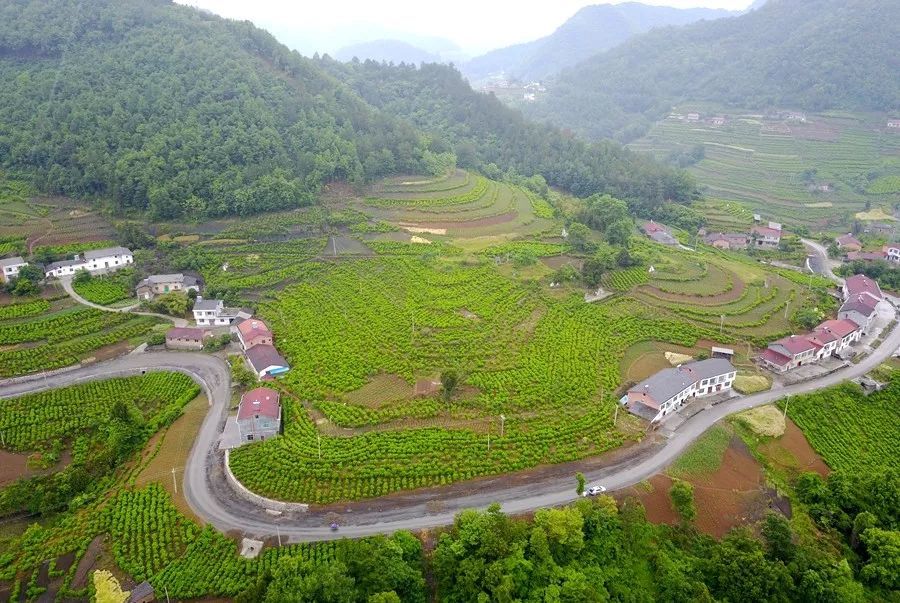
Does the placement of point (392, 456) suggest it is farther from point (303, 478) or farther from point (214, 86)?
point (214, 86)

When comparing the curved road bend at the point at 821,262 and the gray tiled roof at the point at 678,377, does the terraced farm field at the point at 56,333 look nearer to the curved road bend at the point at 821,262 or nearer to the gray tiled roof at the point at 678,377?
the gray tiled roof at the point at 678,377

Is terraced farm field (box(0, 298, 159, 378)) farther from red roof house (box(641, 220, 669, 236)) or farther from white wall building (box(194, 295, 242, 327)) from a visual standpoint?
red roof house (box(641, 220, 669, 236))

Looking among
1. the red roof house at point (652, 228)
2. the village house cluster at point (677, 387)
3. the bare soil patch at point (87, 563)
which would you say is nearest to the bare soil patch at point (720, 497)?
the village house cluster at point (677, 387)

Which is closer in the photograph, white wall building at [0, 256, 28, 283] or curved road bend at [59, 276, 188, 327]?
curved road bend at [59, 276, 188, 327]

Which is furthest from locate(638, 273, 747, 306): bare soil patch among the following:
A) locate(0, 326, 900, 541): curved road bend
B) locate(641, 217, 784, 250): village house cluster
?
locate(641, 217, 784, 250): village house cluster

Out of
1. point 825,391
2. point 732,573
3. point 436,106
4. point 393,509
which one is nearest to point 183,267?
point 393,509

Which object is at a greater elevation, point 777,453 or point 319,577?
point 319,577
